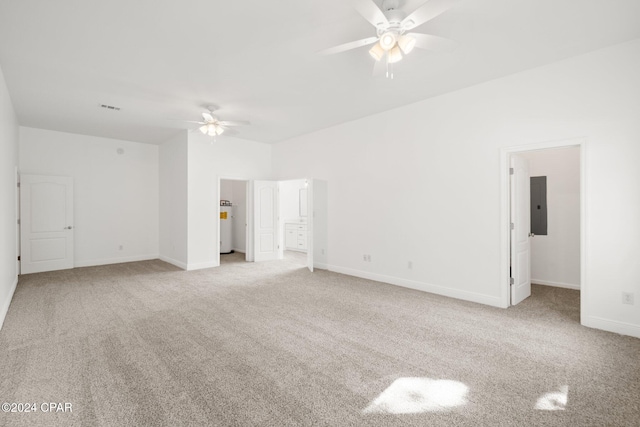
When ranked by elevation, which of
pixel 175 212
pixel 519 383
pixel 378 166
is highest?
pixel 378 166

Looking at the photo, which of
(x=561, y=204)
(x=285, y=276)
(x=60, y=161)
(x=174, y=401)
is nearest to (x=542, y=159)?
(x=561, y=204)

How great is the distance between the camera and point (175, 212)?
276 inches

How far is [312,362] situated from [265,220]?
17.7 ft

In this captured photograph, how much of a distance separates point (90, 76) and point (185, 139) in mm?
2662

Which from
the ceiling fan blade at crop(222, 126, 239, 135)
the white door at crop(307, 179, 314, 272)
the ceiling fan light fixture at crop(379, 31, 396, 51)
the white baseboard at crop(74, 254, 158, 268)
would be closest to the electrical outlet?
the ceiling fan light fixture at crop(379, 31, 396, 51)

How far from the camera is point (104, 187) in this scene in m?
7.15

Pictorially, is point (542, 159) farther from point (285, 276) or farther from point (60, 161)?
point (60, 161)

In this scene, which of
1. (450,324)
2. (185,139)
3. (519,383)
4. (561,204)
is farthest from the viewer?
(185,139)

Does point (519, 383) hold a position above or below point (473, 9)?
below

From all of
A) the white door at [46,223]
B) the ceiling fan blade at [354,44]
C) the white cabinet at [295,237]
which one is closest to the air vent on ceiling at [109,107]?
the white door at [46,223]

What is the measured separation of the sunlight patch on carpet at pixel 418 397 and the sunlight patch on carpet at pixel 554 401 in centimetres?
46

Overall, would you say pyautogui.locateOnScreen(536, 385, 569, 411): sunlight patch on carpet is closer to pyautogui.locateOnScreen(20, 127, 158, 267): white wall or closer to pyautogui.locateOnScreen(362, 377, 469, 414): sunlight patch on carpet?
pyautogui.locateOnScreen(362, 377, 469, 414): sunlight patch on carpet

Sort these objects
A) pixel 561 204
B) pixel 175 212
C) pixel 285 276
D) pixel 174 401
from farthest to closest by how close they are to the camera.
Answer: pixel 175 212
pixel 285 276
pixel 561 204
pixel 174 401

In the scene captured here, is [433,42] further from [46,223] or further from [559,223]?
[46,223]
